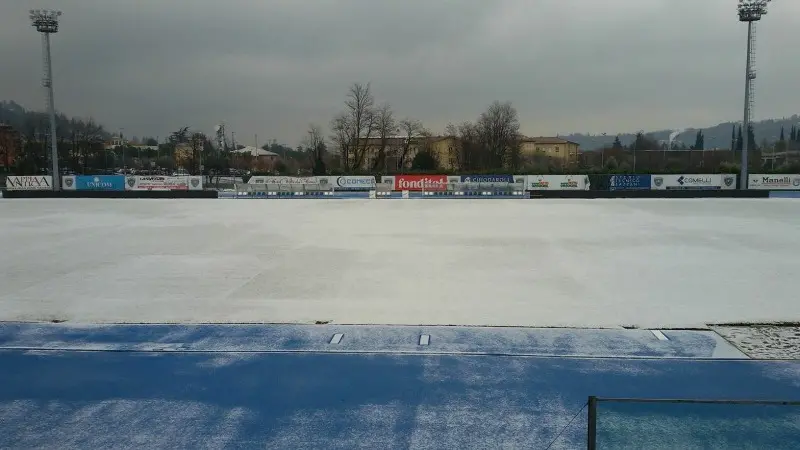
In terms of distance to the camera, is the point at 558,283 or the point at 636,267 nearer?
the point at 558,283

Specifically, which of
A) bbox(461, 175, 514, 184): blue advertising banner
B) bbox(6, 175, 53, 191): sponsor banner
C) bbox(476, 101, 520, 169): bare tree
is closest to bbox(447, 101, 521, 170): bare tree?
bbox(476, 101, 520, 169): bare tree

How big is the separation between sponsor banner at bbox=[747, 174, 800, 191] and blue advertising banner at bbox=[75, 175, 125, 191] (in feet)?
166

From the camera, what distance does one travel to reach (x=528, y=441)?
5.89m

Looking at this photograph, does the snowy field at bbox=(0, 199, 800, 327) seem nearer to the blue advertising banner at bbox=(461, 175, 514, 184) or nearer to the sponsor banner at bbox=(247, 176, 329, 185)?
the sponsor banner at bbox=(247, 176, 329, 185)

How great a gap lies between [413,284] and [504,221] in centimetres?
1381

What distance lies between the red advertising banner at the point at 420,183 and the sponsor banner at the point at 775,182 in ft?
80.2

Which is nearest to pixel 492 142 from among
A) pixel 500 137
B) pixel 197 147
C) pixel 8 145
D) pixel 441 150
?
pixel 500 137

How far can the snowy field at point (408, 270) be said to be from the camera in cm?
1089

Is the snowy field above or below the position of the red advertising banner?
below

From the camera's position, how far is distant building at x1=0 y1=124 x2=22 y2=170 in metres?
80.1

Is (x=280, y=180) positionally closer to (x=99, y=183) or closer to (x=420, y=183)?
(x=420, y=183)

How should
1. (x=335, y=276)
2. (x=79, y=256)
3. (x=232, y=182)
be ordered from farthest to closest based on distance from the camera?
(x=232, y=182)
(x=79, y=256)
(x=335, y=276)

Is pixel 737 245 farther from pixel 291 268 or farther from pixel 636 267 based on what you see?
pixel 291 268

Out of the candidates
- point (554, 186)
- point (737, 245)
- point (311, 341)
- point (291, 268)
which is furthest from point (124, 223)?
point (554, 186)
